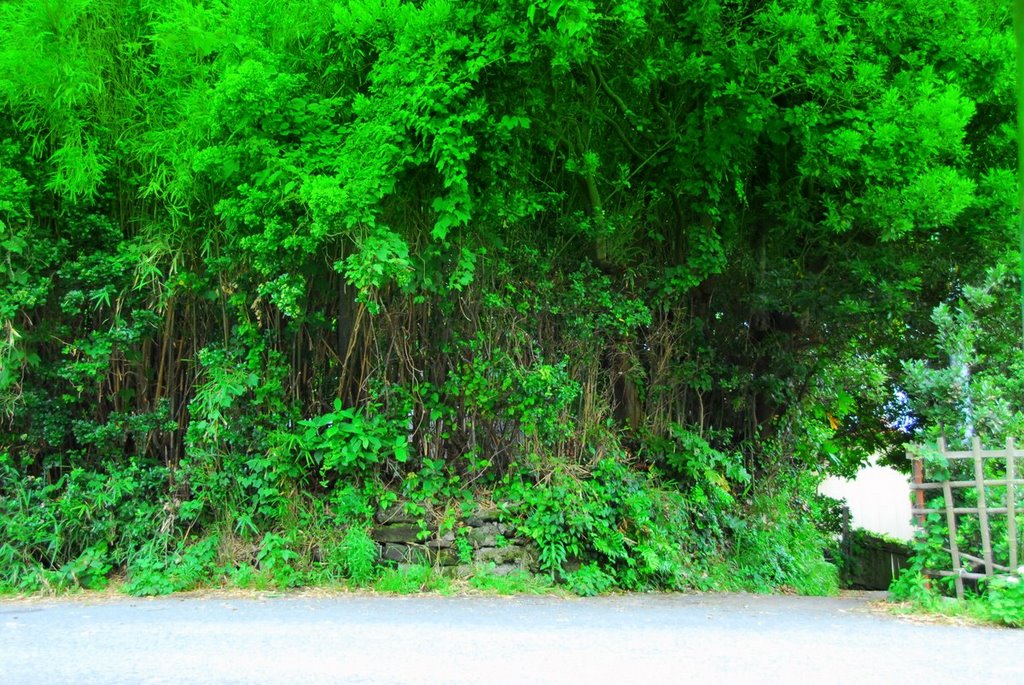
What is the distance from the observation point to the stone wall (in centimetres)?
817

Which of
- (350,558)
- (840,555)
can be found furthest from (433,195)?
(840,555)

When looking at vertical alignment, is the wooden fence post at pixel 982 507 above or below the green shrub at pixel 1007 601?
above

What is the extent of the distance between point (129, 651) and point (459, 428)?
13.2ft

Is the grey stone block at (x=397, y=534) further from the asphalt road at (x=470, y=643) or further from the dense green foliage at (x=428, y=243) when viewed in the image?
the asphalt road at (x=470, y=643)

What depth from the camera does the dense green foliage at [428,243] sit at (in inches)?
278

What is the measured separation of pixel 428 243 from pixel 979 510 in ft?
16.5

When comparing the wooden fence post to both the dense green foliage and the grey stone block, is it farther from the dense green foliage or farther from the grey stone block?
the grey stone block

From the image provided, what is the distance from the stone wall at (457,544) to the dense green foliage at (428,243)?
7.4 inches

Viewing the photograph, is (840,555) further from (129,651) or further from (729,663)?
(129,651)

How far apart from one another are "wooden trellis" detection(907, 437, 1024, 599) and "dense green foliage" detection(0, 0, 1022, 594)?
2.15 m

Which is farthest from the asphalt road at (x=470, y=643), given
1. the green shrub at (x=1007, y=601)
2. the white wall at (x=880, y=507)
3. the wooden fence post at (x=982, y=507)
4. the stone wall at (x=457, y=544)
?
the white wall at (x=880, y=507)

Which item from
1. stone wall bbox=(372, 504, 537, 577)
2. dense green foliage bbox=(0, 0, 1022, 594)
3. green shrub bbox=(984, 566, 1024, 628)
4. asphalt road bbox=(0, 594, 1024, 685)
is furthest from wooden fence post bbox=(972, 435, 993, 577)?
stone wall bbox=(372, 504, 537, 577)

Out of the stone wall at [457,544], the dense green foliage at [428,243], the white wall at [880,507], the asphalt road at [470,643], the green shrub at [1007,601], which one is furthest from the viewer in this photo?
the white wall at [880,507]

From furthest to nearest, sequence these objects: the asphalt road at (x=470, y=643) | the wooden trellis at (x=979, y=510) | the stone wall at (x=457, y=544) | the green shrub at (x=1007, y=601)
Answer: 1. the stone wall at (x=457, y=544)
2. the wooden trellis at (x=979, y=510)
3. the green shrub at (x=1007, y=601)
4. the asphalt road at (x=470, y=643)
